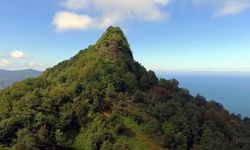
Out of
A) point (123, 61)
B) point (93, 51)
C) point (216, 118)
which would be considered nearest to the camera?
point (216, 118)

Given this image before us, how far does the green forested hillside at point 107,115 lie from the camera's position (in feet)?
167

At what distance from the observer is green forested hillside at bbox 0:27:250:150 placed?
167ft

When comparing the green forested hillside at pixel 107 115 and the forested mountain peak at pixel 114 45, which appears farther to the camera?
the forested mountain peak at pixel 114 45

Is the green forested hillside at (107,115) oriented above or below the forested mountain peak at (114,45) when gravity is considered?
below

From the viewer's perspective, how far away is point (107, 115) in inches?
2211

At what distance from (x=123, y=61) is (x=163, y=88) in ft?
32.4

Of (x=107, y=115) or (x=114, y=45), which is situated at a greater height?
(x=114, y=45)

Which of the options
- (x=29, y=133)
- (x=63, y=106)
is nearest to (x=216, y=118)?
(x=63, y=106)

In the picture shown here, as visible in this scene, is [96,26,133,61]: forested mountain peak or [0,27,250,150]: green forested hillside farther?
[96,26,133,61]: forested mountain peak

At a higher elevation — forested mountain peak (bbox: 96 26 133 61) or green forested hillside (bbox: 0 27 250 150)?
forested mountain peak (bbox: 96 26 133 61)

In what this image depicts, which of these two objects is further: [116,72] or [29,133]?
[116,72]

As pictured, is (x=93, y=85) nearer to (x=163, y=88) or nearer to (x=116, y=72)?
(x=116, y=72)

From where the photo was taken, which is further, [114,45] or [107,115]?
[114,45]

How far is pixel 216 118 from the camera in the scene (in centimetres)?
6625
